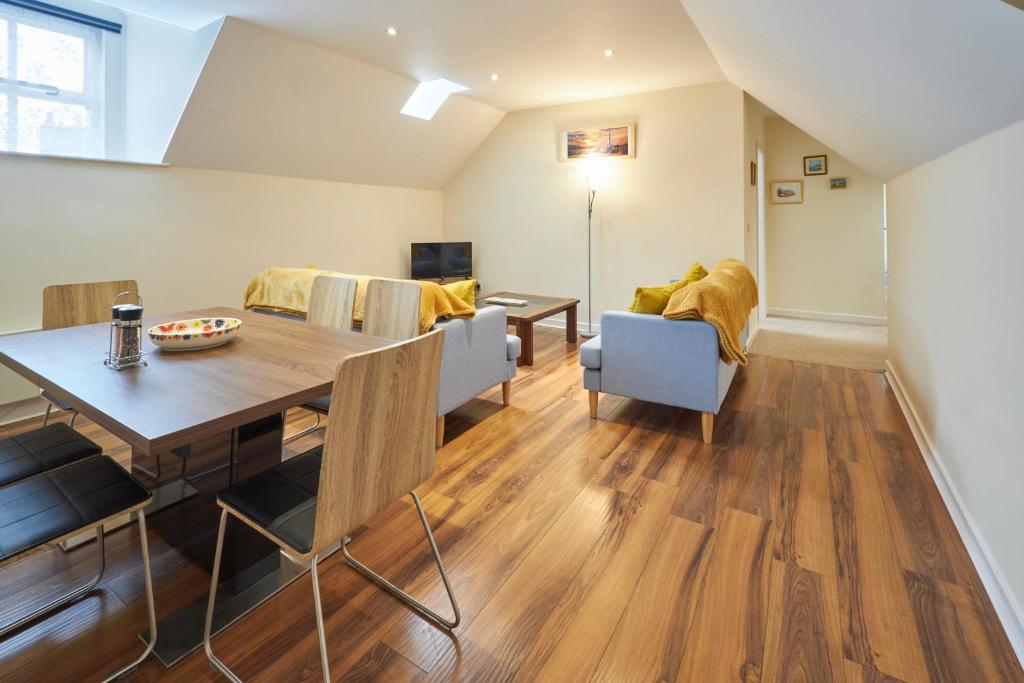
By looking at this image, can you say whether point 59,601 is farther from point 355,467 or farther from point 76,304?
point 76,304

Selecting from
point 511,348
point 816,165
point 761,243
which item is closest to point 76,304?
point 511,348

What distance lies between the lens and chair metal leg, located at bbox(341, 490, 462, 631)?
1.43m

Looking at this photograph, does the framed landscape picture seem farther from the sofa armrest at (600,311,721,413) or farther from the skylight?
the sofa armrest at (600,311,721,413)

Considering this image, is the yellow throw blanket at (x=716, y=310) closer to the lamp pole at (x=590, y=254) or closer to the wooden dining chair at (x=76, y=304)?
the lamp pole at (x=590, y=254)

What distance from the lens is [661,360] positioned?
2.75 meters

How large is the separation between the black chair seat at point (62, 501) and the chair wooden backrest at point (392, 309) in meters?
1.10

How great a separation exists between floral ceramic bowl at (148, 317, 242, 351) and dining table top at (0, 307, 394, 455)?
0.03 meters

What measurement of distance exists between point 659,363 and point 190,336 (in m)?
2.21

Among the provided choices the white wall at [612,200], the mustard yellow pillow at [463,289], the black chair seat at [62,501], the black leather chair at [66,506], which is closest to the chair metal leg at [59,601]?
the black leather chair at [66,506]

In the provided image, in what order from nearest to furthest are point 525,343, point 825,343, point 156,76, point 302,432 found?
point 302,432 → point 156,76 → point 525,343 → point 825,343

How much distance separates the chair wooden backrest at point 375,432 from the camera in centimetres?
106

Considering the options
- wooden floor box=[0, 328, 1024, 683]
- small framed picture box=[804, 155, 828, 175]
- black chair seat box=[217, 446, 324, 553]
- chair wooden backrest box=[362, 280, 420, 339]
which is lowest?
wooden floor box=[0, 328, 1024, 683]

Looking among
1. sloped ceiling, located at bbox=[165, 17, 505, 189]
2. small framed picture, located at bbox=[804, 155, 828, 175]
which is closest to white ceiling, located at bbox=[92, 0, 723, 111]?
sloped ceiling, located at bbox=[165, 17, 505, 189]

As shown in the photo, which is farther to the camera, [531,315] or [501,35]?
[531,315]
